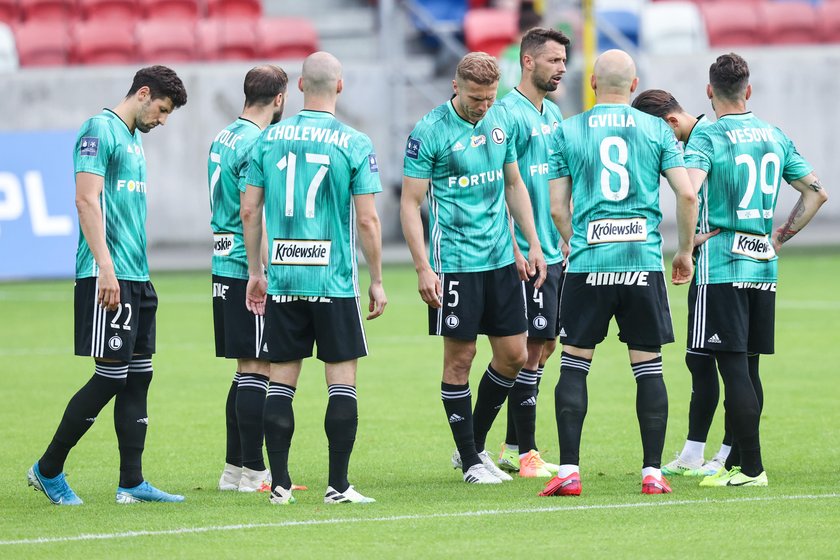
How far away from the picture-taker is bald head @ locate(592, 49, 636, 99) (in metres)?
6.88

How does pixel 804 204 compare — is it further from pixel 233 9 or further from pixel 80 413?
pixel 233 9

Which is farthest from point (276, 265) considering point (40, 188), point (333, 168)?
point (40, 188)

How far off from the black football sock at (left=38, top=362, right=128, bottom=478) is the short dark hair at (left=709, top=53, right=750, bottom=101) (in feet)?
10.8

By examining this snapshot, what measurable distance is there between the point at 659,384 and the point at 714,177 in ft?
3.60

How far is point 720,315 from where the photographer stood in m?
7.16

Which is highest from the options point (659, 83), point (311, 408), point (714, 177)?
point (659, 83)

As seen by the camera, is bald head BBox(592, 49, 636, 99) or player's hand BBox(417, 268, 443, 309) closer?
bald head BBox(592, 49, 636, 99)

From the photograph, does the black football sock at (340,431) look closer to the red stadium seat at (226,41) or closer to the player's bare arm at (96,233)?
the player's bare arm at (96,233)

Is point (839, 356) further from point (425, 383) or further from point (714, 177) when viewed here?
point (714, 177)

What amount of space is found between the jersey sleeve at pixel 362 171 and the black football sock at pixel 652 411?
1553 mm

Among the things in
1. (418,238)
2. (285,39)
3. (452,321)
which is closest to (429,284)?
(418,238)

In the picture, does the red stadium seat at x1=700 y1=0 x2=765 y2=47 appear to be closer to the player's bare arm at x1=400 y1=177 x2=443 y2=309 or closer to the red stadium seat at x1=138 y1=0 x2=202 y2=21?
the red stadium seat at x1=138 y1=0 x2=202 y2=21

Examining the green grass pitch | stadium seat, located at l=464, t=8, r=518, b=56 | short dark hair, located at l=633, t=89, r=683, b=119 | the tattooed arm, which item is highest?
stadium seat, located at l=464, t=8, r=518, b=56

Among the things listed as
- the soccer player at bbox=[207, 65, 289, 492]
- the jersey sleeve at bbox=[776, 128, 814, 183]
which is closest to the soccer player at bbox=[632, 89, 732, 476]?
the jersey sleeve at bbox=[776, 128, 814, 183]
